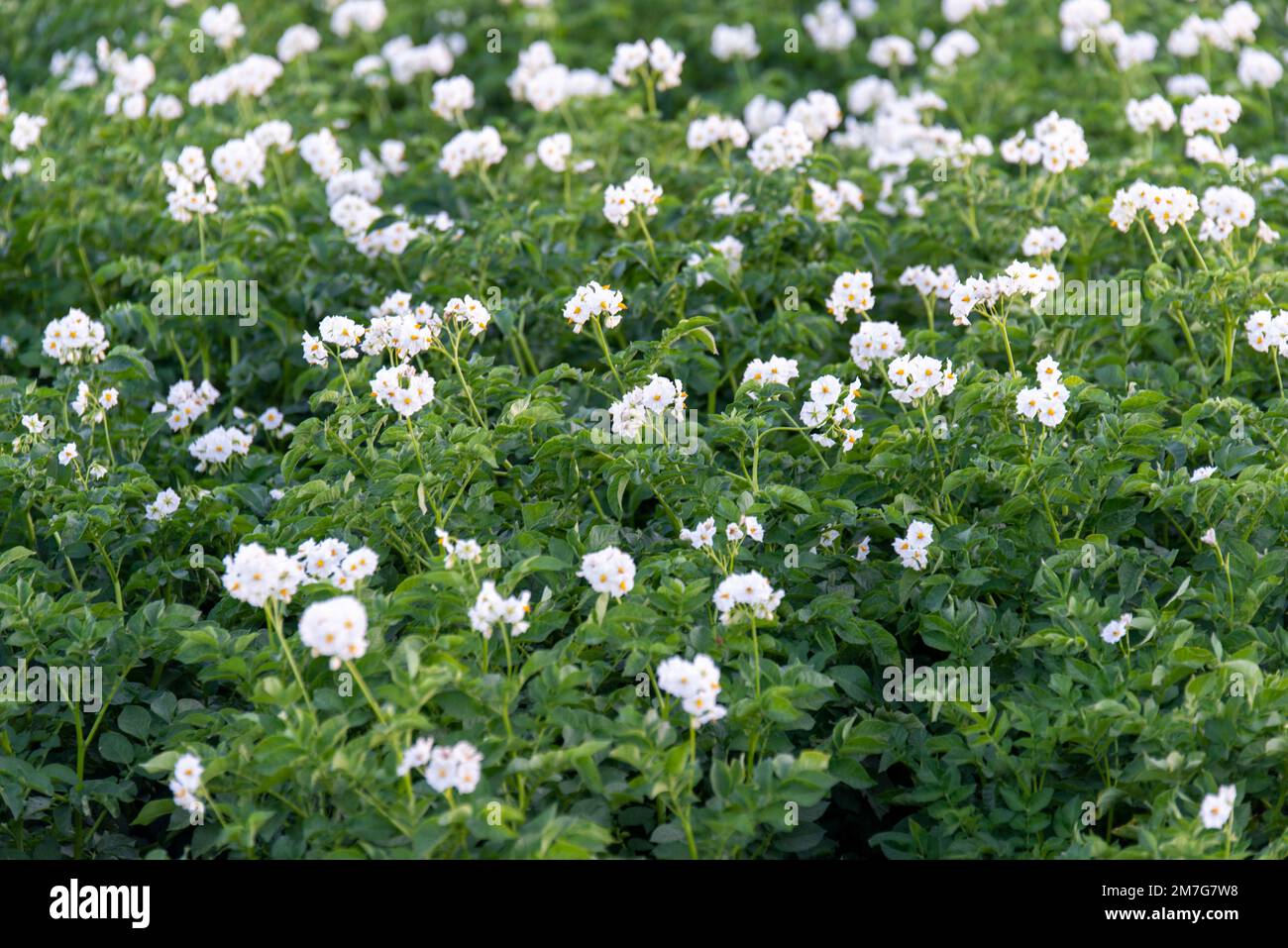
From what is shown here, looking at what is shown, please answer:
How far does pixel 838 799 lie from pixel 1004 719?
408mm

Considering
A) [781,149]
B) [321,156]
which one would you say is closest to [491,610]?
[781,149]

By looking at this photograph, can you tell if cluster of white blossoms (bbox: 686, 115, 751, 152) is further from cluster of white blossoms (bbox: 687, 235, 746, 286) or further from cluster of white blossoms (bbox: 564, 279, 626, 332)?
cluster of white blossoms (bbox: 564, 279, 626, 332)

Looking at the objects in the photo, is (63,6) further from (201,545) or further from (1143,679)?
(1143,679)

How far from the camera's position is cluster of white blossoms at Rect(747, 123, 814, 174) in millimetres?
4875

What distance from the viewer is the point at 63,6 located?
26.1 feet

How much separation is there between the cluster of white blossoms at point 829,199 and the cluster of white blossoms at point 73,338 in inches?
87.4

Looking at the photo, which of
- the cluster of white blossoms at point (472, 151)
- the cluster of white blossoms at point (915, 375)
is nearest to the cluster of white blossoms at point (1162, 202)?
the cluster of white blossoms at point (915, 375)

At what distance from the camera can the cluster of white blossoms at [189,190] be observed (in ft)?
15.4

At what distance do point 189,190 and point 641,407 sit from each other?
1.97m

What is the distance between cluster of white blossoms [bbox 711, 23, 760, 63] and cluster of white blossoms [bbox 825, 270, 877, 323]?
122 inches

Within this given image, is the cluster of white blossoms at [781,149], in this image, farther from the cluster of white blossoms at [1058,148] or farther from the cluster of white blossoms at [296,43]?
the cluster of white blossoms at [296,43]

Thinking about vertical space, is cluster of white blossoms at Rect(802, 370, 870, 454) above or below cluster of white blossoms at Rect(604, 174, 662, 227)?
below

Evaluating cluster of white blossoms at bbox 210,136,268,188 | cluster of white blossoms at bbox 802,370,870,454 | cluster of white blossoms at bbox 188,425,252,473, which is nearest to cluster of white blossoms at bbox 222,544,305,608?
cluster of white blossoms at bbox 188,425,252,473

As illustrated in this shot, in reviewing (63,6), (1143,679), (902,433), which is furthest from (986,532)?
(63,6)
